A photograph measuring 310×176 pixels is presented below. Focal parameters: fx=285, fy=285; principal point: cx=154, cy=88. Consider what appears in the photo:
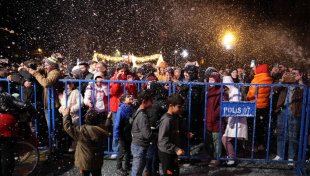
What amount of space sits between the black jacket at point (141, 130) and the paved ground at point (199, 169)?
1.16m

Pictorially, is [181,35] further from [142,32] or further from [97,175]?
[97,175]

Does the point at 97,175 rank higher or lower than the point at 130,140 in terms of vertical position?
lower

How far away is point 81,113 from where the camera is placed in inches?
231

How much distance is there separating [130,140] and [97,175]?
0.95 meters

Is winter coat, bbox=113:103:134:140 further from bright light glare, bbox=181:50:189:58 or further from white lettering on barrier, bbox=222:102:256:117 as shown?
bright light glare, bbox=181:50:189:58

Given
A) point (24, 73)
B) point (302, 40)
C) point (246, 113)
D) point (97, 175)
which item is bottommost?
point (97, 175)

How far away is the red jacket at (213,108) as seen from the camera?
5.38 m

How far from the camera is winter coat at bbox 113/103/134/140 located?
468cm

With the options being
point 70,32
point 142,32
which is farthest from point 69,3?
point 142,32

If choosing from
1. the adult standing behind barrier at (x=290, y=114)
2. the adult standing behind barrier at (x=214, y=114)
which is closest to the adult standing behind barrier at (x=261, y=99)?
the adult standing behind barrier at (x=290, y=114)

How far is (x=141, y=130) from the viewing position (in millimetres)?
4340

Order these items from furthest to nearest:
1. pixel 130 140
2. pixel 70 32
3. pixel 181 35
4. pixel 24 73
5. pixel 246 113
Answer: pixel 181 35 < pixel 70 32 < pixel 24 73 < pixel 246 113 < pixel 130 140

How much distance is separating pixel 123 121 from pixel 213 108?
70.1 inches

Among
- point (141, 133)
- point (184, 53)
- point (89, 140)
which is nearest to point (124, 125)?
point (141, 133)
